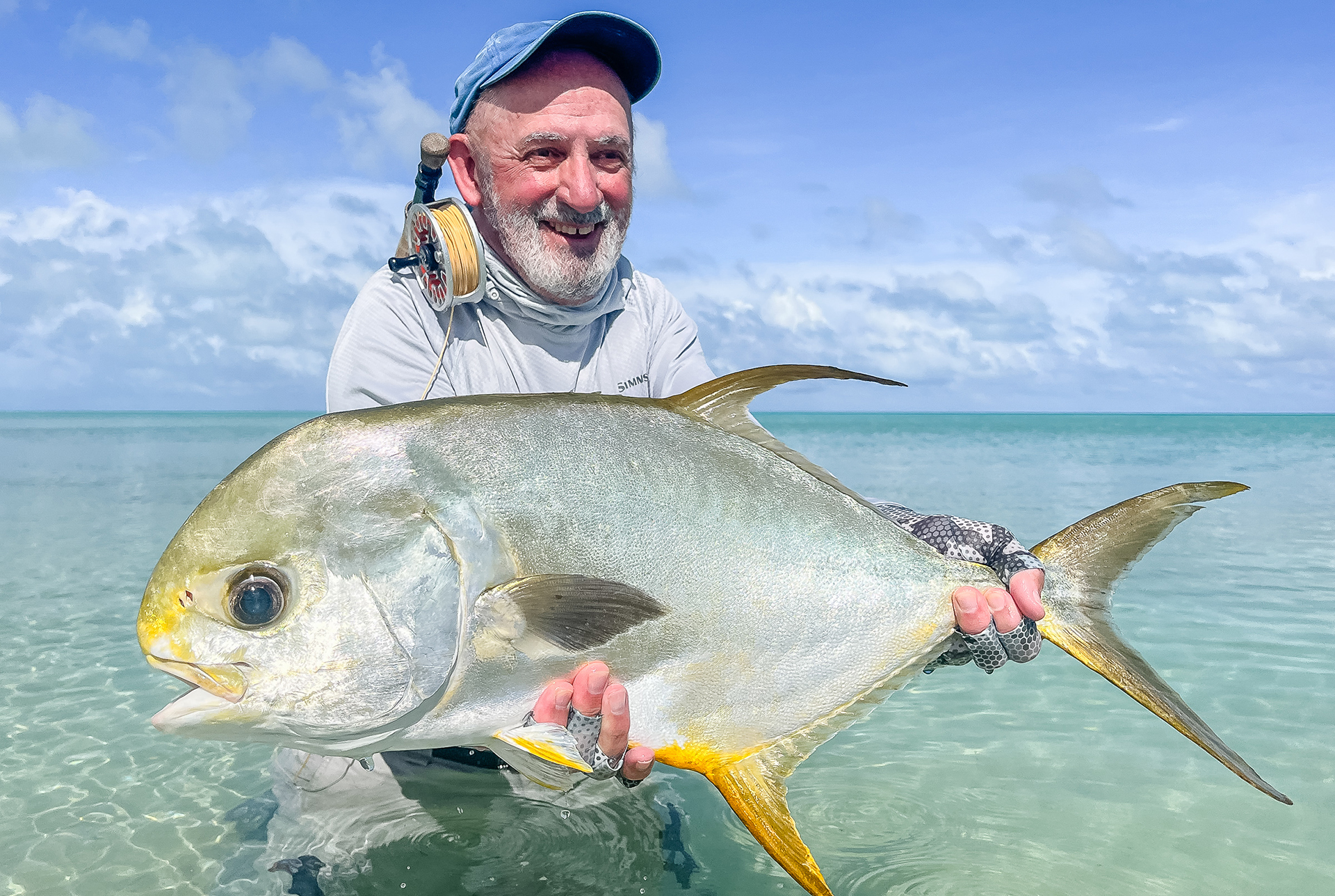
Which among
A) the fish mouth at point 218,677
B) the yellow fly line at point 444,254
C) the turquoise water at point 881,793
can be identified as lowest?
the turquoise water at point 881,793

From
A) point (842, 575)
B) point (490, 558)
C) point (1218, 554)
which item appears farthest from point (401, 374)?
point (1218, 554)

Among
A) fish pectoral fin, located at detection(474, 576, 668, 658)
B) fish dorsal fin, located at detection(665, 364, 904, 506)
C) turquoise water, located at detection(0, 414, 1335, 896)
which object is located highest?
fish dorsal fin, located at detection(665, 364, 904, 506)

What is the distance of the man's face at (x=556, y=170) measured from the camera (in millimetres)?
2986

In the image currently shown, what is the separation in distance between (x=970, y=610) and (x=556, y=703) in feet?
3.09

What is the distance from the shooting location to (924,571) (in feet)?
6.42

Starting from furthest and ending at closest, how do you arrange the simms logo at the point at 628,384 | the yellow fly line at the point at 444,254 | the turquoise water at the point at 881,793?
the turquoise water at the point at 881,793 → the simms logo at the point at 628,384 → the yellow fly line at the point at 444,254

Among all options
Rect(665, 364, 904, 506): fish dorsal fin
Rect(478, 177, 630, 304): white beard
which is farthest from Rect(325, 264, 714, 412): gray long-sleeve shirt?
Rect(665, 364, 904, 506): fish dorsal fin

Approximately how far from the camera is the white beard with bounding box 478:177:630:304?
9.86ft

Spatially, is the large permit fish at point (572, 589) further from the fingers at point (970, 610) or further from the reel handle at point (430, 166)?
the reel handle at point (430, 166)

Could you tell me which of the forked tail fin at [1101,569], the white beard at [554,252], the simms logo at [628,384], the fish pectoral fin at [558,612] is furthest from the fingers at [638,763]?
the white beard at [554,252]

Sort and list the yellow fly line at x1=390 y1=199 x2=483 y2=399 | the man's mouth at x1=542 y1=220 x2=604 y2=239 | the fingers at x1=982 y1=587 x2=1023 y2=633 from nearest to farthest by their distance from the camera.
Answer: the fingers at x1=982 y1=587 x2=1023 y2=633, the yellow fly line at x1=390 y1=199 x2=483 y2=399, the man's mouth at x1=542 y1=220 x2=604 y2=239

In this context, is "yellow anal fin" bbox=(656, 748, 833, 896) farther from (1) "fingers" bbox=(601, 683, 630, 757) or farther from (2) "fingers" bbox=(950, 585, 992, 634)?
(2) "fingers" bbox=(950, 585, 992, 634)

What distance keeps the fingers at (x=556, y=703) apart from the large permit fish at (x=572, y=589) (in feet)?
0.09

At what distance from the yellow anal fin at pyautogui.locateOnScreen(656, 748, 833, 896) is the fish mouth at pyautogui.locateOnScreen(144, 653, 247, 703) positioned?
33.7 inches
